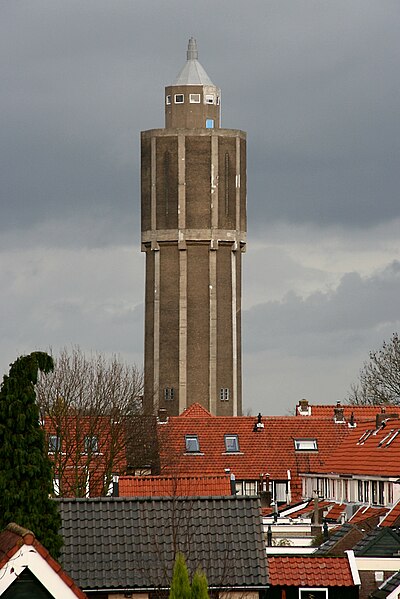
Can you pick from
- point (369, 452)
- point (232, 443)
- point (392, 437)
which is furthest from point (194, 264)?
point (392, 437)

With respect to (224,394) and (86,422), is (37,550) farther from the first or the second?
(224,394)

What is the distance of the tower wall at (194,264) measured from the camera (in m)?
102

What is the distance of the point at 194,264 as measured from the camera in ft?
338

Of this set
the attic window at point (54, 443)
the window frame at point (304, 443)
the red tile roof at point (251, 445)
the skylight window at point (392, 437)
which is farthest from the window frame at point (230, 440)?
the skylight window at point (392, 437)

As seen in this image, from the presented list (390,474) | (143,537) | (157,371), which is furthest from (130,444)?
(143,537)

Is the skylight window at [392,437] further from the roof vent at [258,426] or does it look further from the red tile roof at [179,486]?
the red tile roof at [179,486]

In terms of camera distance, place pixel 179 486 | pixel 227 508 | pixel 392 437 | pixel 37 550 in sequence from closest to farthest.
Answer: pixel 37 550 → pixel 227 508 → pixel 179 486 → pixel 392 437

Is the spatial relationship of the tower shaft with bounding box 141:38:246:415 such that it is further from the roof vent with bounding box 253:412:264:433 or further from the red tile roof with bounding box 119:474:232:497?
the red tile roof with bounding box 119:474:232:497

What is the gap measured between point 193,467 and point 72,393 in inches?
237

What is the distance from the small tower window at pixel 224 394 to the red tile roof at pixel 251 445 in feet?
85.4

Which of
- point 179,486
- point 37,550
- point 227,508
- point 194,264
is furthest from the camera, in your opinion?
point 194,264

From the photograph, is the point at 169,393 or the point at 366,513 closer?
the point at 366,513

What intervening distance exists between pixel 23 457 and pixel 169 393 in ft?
252

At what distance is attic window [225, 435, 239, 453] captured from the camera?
71.2 metres
